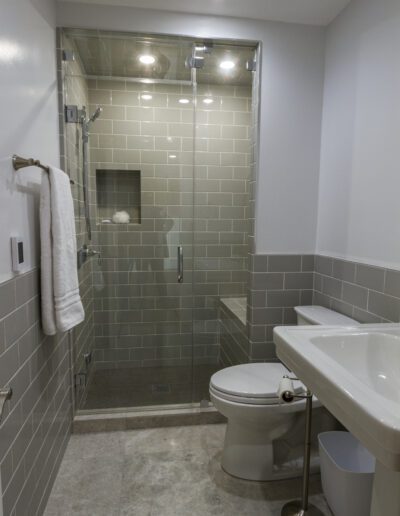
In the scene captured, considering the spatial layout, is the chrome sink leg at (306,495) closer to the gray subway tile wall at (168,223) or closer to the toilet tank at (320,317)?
the toilet tank at (320,317)

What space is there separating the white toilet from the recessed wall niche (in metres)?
1.43

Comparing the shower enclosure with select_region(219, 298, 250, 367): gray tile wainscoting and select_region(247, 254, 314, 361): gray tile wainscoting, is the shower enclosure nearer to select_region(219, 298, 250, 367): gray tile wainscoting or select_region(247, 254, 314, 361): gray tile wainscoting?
select_region(219, 298, 250, 367): gray tile wainscoting

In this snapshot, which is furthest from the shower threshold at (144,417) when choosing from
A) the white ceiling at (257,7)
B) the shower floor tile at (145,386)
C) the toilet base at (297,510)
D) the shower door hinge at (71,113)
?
the white ceiling at (257,7)

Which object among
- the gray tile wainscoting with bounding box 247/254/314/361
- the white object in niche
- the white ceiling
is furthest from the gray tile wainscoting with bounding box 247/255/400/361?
the white ceiling

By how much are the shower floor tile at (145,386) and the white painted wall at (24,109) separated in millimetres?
1283

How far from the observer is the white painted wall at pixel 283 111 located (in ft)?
6.52

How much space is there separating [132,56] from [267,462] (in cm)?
252

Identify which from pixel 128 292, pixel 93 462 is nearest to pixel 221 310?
pixel 128 292

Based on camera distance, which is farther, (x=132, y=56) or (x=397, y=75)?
(x=132, y=56)

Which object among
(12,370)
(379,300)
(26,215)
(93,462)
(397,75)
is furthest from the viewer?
(93,462)

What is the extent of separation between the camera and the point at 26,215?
1.38 m

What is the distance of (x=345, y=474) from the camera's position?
139cm

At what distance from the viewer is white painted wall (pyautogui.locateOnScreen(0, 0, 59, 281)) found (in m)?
1.17

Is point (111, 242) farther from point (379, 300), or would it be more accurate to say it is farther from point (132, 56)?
point (379, 300)
